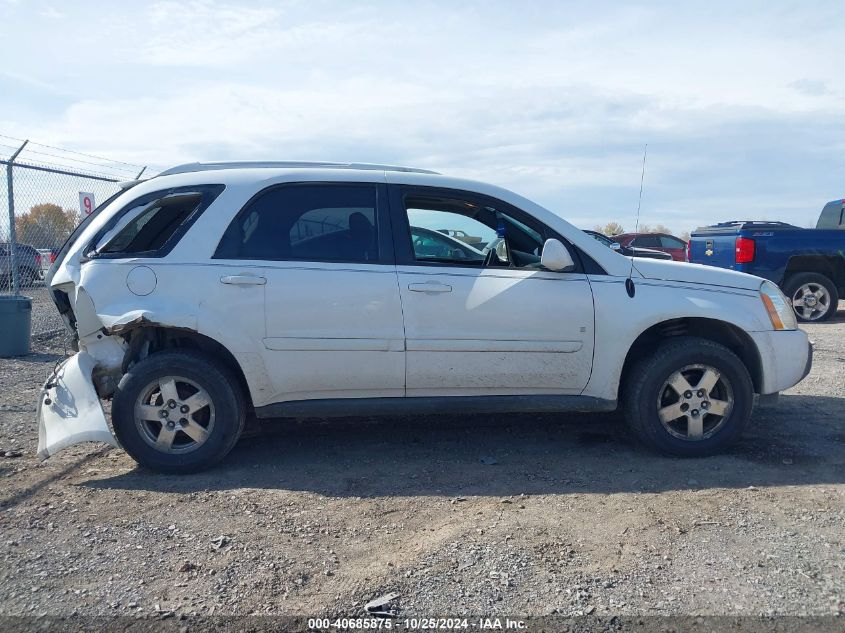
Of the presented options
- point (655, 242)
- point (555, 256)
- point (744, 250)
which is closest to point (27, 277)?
point (555, 256)

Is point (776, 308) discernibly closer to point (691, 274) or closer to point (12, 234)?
point (691, 274)

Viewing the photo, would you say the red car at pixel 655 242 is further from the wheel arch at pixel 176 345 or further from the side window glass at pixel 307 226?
the wheel arch at pixel 176 345

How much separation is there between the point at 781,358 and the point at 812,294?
25.3 feet

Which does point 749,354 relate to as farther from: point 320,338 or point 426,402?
point 320,338

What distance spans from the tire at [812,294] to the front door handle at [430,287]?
28.7 ft

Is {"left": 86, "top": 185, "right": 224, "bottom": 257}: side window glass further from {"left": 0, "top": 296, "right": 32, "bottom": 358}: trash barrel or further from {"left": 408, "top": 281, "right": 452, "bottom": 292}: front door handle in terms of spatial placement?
{"left": 0, "top": 296, "right": 32, "bottom": 358}: trash barrel

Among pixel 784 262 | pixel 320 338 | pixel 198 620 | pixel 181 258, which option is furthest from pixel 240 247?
pixel 784 262

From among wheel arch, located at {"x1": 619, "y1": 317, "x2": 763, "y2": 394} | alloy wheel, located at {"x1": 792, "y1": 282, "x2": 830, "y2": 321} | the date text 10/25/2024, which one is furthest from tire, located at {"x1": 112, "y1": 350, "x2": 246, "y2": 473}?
alloy wheel, located at {"x1": 792, "y1": 282, "x2": 830, "y2": 321}

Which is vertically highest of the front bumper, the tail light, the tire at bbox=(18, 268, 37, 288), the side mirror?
the tail light

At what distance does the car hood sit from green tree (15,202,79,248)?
308 inches

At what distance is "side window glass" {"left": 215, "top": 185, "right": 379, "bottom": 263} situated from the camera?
4738 millimetres

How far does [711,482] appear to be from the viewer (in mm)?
4441

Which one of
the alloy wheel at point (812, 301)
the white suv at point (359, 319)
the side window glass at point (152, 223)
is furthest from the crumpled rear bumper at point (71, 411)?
the alloy wheel at point (812, 301)

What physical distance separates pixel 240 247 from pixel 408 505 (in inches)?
76.7
